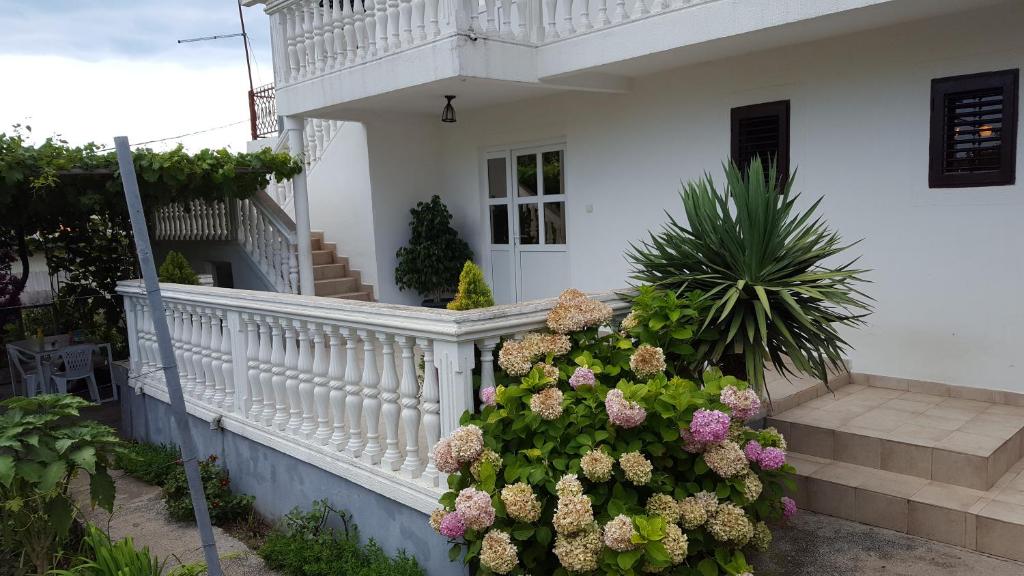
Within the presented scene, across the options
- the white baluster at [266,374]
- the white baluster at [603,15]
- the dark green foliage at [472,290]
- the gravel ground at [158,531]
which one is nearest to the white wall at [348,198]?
the white baluster at [603,15]

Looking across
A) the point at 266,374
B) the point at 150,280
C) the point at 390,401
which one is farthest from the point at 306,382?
the point at 150,280

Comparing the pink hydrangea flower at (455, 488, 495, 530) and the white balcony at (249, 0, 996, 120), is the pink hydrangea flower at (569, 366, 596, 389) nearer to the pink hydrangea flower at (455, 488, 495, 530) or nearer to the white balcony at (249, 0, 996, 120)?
the pink hydrangea flower at (455, 488, 495, 530)

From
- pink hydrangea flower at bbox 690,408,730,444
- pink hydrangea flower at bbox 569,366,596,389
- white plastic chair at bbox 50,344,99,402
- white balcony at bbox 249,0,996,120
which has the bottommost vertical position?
white plastic chair at bbox 50,344,99,402

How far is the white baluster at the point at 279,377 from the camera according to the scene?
14.8 ft

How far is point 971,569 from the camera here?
11.3 ft

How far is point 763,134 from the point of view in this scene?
20.6ft

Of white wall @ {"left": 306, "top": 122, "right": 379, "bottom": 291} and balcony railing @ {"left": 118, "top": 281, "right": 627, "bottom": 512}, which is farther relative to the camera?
white wall @ {"left": 306, "top": 122, "right": 379, "bottom": 291}

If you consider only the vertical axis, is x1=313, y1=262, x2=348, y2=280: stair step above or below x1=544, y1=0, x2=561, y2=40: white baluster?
below

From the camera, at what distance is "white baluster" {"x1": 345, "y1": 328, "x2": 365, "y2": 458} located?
3.89 meters

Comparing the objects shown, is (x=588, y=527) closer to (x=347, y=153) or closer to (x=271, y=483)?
(x=271, y=483)

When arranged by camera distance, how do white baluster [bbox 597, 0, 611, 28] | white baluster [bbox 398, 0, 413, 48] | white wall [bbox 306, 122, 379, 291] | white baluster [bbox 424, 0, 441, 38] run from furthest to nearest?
white wall [bbox 306, 122, 379, 291], white baluster [bbox 398, 0, 413, 48], white baluster [bbox 424, 0, 441, 38], white baluster [bbox 597, 0, 611, 28]

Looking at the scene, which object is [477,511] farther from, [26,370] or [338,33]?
[26,370]

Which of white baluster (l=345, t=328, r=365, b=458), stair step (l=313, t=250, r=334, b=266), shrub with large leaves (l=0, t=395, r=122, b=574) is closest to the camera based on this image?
shrub with large leaves (l=0, t=395, r=122, b=574)

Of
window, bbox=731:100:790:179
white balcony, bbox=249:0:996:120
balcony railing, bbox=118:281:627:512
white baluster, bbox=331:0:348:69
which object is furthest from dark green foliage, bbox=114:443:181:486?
window, bbox=731:100:790:179
